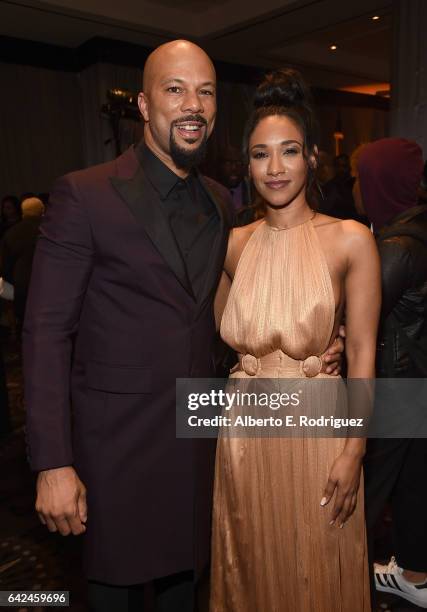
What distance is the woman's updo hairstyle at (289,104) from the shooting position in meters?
1.58

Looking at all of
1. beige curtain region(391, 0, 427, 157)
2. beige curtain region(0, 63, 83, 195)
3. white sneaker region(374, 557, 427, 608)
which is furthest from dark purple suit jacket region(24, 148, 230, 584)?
beige curtain region(0, 63, 83, 195)

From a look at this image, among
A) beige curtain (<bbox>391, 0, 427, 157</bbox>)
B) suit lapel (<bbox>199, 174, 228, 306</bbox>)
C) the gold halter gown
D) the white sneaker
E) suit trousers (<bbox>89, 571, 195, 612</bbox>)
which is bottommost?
the white sneaker

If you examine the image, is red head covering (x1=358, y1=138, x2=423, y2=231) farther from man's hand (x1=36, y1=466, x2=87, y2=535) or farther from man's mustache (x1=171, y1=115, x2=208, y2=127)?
man's hand (x1=36, y1=466, x2=87, y2=535)

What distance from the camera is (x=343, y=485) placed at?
1503mm

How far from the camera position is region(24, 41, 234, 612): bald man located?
4.71 ft

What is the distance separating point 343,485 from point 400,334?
27.9 inches

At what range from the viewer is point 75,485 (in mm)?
1432

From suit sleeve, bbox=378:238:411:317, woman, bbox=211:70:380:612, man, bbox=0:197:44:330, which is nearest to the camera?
woman, bbox=211:70:380:612

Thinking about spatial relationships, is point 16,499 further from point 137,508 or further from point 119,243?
point 119,243

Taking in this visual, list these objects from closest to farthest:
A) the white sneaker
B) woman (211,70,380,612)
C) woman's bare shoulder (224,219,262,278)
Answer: woman (211,70,380,612), woman's bare shoulder (224,219,262,278), the white sneaker

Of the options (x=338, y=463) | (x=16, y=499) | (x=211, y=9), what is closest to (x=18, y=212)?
(x=211, y=9)

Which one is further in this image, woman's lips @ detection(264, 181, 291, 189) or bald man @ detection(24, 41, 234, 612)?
woman's lips @ detection(264, 181, 291, 189)

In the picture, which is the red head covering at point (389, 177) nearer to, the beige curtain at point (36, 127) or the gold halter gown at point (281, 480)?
the gold halter gown at point (281, 480)

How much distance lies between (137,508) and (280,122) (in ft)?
3.82
